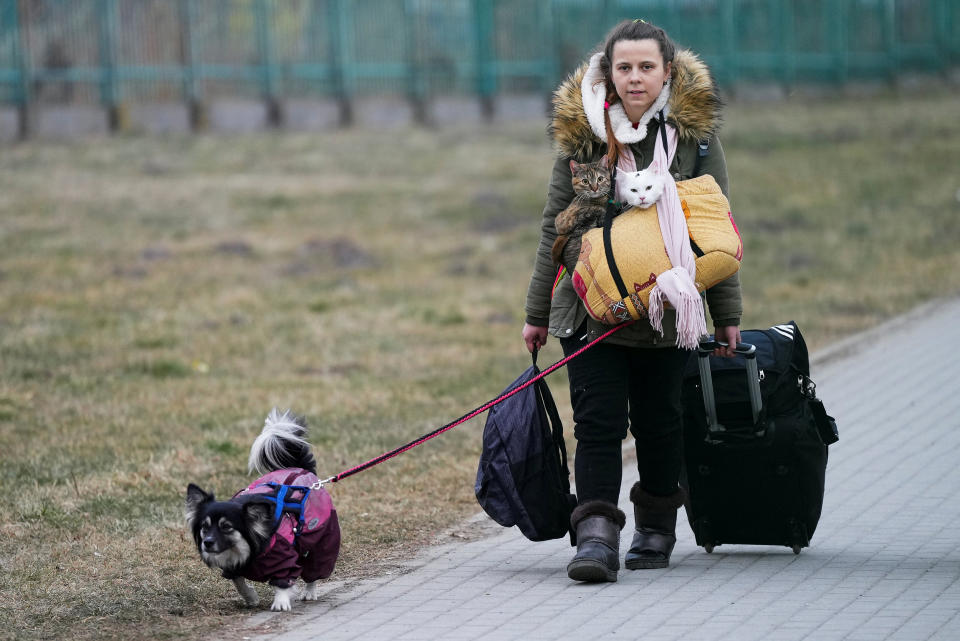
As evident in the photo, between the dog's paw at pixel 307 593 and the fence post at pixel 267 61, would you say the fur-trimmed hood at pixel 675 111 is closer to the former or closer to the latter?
the dog's paw at pixel 307 593

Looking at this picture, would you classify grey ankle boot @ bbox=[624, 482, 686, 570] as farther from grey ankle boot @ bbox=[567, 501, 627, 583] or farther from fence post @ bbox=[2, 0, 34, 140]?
fence post @ bbox=[2, 0, 34, 140]

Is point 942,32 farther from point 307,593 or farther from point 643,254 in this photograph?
point 307,593

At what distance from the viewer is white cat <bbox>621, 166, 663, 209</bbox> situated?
498 centimetres

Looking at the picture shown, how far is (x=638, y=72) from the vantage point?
5074 mm

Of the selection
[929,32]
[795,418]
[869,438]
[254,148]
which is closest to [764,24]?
[929,32]

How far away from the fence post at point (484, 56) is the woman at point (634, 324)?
2232 cm

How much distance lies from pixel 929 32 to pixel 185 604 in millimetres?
36978

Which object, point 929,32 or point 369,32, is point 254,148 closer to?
point 369,32

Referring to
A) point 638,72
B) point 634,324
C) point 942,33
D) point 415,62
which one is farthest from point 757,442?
point 942,33

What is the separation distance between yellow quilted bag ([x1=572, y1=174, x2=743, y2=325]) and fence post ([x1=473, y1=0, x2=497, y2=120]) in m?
22.5

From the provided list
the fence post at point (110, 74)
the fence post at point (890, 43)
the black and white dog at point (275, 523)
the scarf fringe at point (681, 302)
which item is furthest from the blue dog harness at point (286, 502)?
the fence post at point (890, 43)

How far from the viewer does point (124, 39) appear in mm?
22891

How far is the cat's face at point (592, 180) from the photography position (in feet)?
16.6

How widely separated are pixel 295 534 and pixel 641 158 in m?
1.82
